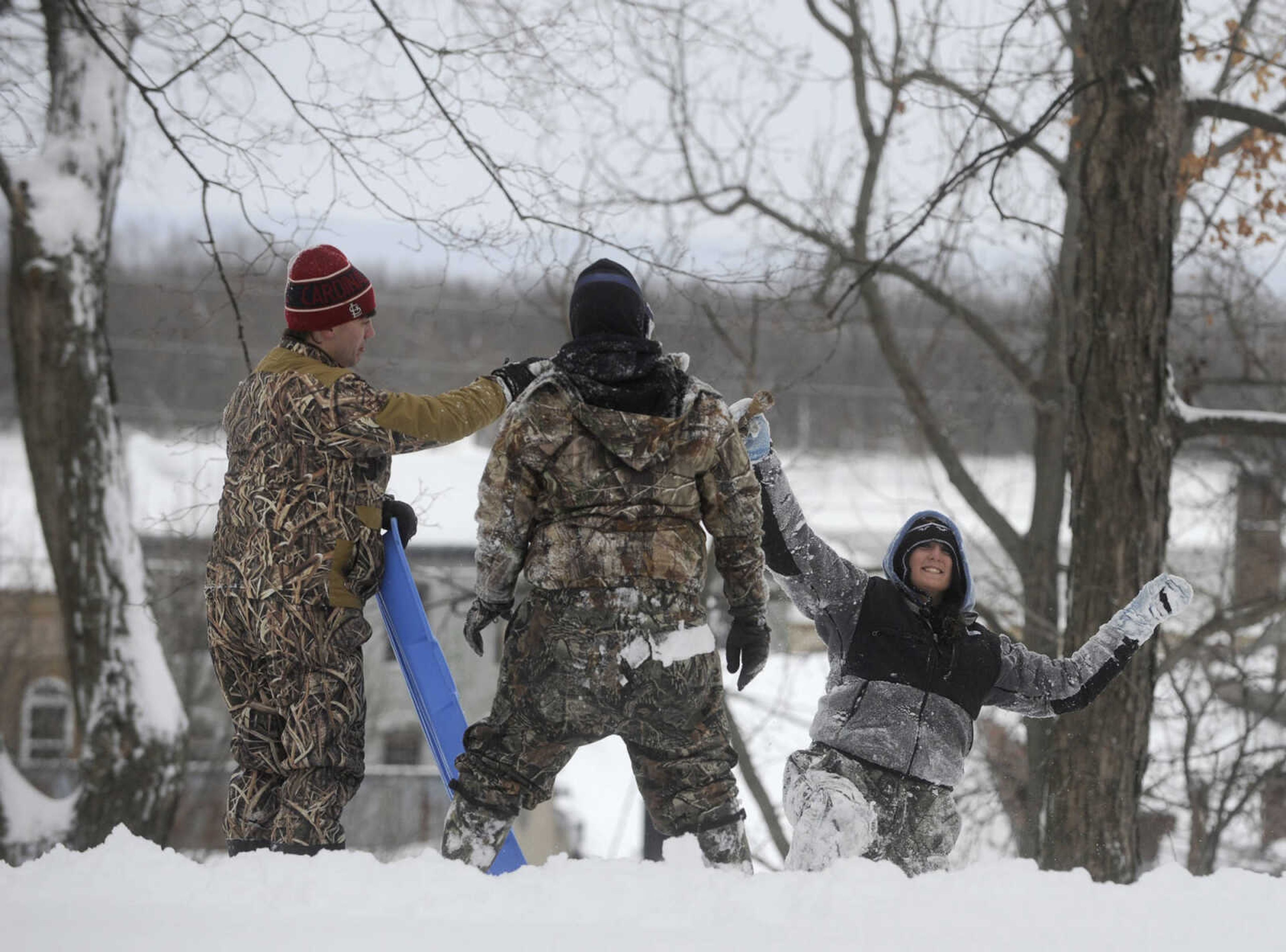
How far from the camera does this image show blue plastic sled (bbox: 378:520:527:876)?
10.4 feet

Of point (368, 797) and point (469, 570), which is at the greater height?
point (469, 570)

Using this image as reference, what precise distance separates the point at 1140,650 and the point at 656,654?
11.8 ft

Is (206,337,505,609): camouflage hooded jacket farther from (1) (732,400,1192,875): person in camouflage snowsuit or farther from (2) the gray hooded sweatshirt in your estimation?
(2) the gray hooded sweatshirt

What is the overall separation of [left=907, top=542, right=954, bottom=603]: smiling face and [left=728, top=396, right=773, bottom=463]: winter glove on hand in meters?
0.56

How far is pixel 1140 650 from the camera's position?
17.8ft

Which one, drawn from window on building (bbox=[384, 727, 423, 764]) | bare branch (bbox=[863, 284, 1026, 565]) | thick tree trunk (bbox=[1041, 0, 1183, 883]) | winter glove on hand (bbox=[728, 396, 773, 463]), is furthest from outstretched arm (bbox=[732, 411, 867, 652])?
window on building (bbox=[384, 727, 423, 764])

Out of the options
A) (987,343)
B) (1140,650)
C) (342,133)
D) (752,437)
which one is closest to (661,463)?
(752,437)

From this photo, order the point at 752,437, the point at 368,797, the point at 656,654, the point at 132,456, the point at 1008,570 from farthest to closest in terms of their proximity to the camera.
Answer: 1. the point at 132,456
2. the point at 368,797
3. the point at 1008,570
4. the point at 752,437
5. the point at 656,654

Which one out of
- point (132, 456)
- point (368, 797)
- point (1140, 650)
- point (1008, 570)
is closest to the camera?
point (1140, 650)

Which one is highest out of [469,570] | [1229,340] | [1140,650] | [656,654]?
[1229,340]

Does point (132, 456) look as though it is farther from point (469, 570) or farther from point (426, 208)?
point (426, 208)

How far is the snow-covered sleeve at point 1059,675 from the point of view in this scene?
11.2 feet

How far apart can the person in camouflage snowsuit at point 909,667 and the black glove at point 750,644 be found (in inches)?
17.7

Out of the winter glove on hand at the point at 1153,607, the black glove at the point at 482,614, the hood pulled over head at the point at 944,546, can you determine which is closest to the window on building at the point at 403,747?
the hood pulled over head at the point at 944,546
